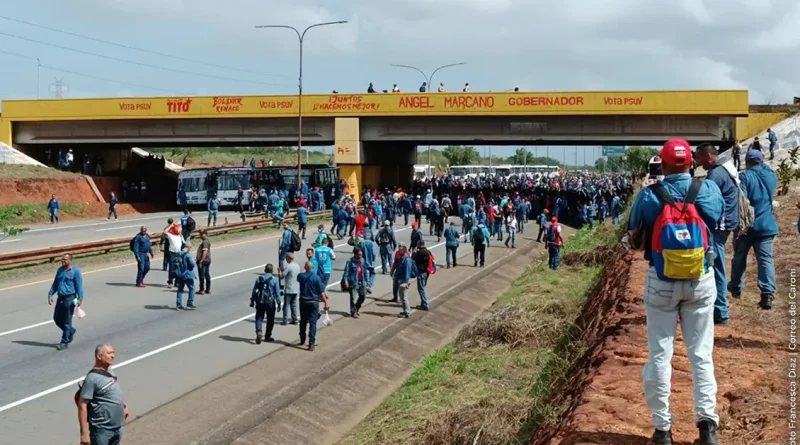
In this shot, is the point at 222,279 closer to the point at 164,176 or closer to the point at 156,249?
the point at 156,249

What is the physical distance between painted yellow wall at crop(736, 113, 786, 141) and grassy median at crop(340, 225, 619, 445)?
103ft

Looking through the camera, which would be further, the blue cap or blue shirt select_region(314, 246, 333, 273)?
blue shirt select_region(314, 246, 333, 273)

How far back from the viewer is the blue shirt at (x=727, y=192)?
25.7 ft

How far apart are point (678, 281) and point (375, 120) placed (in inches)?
1949

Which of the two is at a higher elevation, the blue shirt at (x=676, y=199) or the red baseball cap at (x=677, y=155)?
the red baseball cap at (x=677, y=155)

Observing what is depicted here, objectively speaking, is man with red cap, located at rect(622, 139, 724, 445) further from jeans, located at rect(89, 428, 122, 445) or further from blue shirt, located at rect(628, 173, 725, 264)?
jeans, located at rect(89, 428, 122, 445)

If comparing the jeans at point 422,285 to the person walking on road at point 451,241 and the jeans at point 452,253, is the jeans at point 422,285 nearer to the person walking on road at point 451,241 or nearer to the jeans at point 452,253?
the person walking on road at point 451,241

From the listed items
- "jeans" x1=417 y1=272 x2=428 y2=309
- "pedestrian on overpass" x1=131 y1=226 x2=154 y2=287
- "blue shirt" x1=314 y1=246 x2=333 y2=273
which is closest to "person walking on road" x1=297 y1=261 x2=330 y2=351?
"blue shirt" x1=314 y1=246 x2=333 y2=273

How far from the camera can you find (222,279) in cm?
2470

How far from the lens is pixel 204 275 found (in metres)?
21.8

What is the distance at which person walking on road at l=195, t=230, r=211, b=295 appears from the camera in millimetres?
20859

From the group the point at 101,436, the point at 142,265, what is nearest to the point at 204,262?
the point at 142,265

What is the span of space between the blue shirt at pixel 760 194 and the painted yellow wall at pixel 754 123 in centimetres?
4035

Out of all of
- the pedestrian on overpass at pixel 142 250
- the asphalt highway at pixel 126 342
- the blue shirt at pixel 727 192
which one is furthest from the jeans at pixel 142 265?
the blue shirt at pixel 727 192
